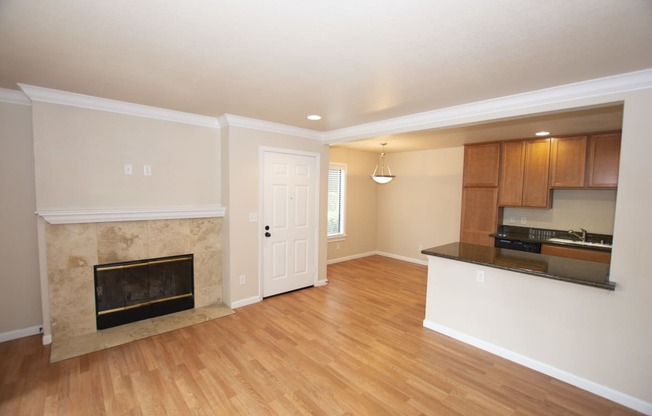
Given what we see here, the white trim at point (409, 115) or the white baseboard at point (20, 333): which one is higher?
the white trim at point (409, 115)

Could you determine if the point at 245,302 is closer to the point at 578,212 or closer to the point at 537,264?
the point at 537,264

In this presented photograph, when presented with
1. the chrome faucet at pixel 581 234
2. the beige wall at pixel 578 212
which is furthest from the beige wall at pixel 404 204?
the chrome faucet at pixel 581 234

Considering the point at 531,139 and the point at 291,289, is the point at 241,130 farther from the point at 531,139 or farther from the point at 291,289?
the point at 531,139

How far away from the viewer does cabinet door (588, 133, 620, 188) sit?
12.9ft

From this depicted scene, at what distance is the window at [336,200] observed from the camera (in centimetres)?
623

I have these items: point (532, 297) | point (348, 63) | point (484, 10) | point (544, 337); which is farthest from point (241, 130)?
point (544, 337)

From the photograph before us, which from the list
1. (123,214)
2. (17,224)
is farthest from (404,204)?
(17,224)

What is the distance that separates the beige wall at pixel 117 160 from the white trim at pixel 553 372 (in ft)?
11.3

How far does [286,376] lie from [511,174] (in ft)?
15.0

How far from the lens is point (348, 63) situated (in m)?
2.08

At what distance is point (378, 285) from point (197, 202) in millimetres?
3140

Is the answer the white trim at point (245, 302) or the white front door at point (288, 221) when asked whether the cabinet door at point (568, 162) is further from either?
the white trim at point (245, 302)

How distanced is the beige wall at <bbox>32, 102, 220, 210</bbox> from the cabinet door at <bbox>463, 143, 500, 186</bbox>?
14.0 ft

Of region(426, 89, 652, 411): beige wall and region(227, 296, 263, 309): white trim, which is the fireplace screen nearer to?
region(227, 296, 263, 309): white trim
